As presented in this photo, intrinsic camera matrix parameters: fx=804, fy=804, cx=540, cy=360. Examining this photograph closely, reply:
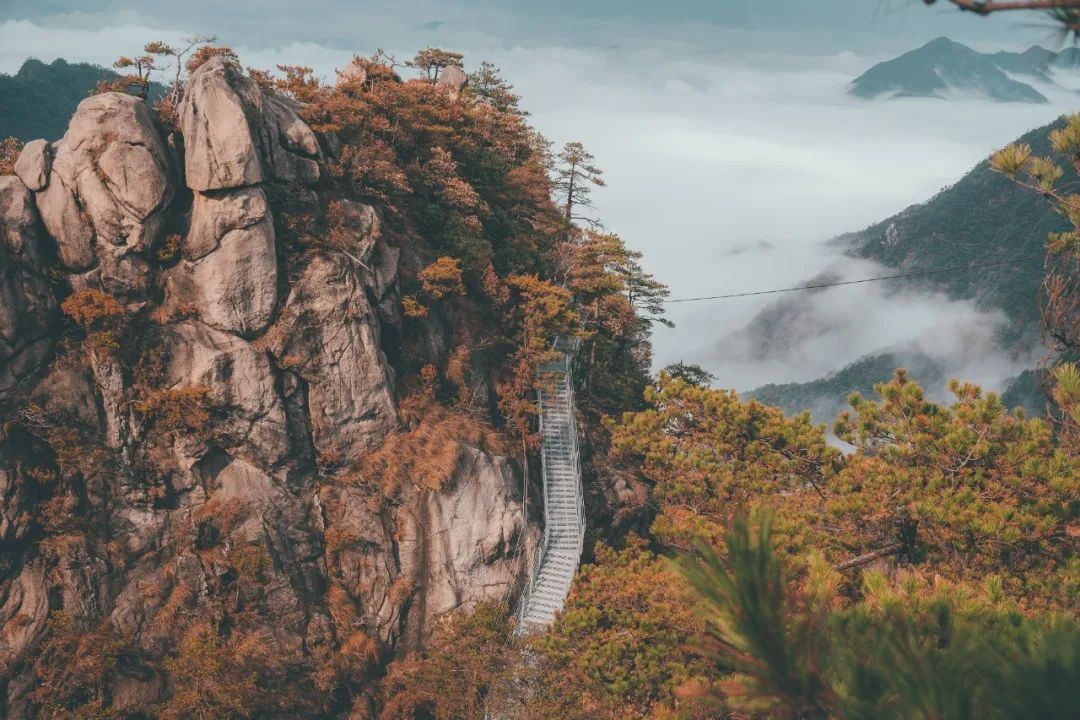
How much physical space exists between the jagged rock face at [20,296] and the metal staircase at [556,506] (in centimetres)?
1339

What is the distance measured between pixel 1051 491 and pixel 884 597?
617 cm

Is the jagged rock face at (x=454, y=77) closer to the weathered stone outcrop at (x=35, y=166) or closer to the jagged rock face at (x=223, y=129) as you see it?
the jagged rock face at (x=223, y=129)

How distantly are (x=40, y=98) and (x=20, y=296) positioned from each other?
8537 cm

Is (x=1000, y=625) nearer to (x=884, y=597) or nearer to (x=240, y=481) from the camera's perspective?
(x=884, y=597)

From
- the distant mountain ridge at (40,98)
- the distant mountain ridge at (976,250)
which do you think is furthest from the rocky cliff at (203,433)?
the distant mountain ridge at (976,250)

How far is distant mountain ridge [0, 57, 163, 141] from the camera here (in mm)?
81625

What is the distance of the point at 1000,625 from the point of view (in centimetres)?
737

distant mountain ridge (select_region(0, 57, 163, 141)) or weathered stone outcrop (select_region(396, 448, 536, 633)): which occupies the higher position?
distant mountain ridge (select_region(0, 57, 163, 141))

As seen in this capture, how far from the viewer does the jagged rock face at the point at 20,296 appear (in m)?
18.6

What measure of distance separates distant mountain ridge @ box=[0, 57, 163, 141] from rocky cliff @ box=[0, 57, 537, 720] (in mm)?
58968

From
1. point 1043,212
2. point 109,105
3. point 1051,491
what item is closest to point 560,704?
point 1051,491

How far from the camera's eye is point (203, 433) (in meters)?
20.6

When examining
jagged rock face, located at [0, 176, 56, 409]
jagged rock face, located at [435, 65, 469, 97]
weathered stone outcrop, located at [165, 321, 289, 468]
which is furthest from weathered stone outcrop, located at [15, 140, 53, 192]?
jagged rock face, located at [435, 65, 469, 97]

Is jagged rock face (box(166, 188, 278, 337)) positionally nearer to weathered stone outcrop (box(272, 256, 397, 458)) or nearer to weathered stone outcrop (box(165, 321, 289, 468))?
weathered stone outcrop (box(165, 321, 289, 468))
